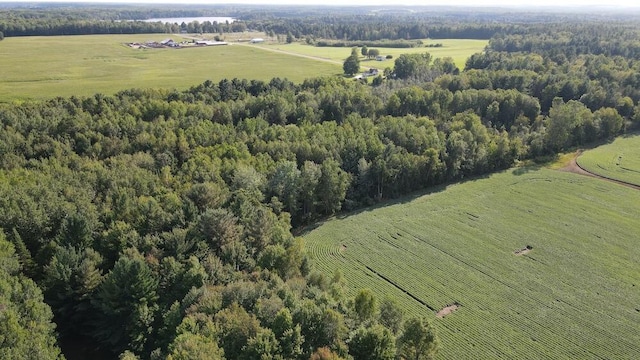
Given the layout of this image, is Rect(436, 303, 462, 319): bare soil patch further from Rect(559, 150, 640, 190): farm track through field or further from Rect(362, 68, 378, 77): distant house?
Rect(362, 68, 378, 77): distant house

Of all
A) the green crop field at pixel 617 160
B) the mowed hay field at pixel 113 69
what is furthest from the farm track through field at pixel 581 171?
the mowed hay field at pixel 113 69

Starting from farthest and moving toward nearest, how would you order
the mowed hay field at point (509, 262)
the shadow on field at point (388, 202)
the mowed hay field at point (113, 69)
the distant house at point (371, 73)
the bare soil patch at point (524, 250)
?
the distant house at point (371, 73)
the mowed hay field at point (113, 69)
the shadow on field at point (388, 202)
the bare soil patch at point (524, 250)
the mowed hay field at point (509, 262)

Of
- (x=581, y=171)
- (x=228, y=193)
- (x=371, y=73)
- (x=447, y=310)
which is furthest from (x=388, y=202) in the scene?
(x=371, y=73)

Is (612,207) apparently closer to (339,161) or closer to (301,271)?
(339,161)

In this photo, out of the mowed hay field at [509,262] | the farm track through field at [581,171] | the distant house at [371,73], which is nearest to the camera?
the mowed hay field at [509,262]

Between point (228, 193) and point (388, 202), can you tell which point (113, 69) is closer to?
point (228, 193)

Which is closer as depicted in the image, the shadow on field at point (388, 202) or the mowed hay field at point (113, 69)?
the shadow on field at point (388, 202)

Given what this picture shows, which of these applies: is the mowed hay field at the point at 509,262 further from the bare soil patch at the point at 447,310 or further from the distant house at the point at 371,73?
the distant house at the point at 371,73
